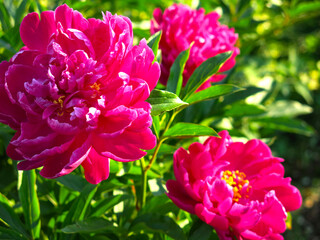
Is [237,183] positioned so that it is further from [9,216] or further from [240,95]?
[9,216]

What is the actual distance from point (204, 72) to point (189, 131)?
122 mm

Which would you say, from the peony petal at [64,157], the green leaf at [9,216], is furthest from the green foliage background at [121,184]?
the peony petal at [64,157]

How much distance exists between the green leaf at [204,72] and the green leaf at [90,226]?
26 cm

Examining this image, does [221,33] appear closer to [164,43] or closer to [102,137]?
[164,43]

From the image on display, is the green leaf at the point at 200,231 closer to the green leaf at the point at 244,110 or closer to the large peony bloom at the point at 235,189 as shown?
the large peony bloom at the point at 235,189

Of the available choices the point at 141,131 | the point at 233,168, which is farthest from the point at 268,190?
the point at 141,131

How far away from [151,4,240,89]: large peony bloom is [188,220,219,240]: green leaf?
Answer: 28 centimetres

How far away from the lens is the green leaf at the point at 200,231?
65cm

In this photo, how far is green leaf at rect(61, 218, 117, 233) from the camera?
0.63 metres

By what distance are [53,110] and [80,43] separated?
0.10 meters

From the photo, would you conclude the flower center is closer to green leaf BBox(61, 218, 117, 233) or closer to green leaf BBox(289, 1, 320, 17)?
green leaf BBox(61, 218, 117, 233)

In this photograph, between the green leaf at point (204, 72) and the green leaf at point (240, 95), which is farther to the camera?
the green leaf at point (240, 95)

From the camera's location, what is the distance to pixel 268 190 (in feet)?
2.38

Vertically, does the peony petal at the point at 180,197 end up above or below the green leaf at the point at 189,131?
below
